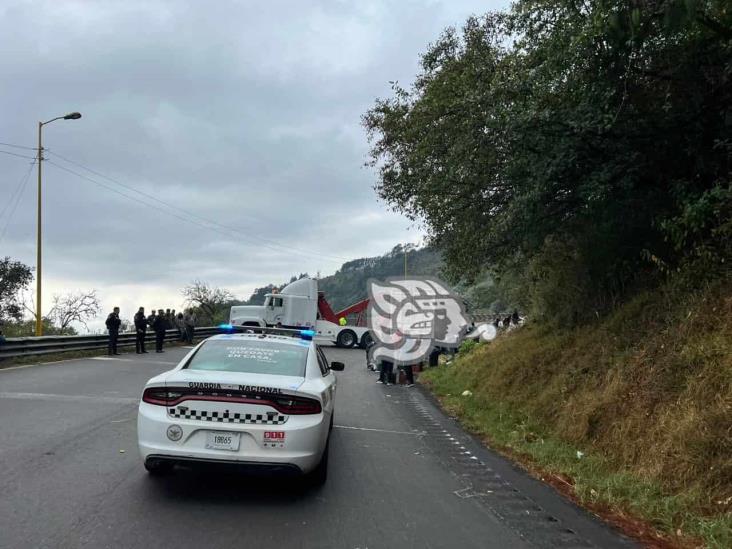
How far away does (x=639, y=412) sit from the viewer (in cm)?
716

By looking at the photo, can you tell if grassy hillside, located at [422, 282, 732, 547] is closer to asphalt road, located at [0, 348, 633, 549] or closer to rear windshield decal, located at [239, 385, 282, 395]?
asphalt road, located at [0, 348, 633, 549]

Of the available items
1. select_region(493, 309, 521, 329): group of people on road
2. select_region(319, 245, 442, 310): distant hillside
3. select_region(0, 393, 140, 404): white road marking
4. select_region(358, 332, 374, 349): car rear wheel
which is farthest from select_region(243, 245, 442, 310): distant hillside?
select_region(0, 393, 140, 404): white road marking

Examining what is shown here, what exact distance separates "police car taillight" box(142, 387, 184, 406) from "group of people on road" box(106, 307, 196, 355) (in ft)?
54.6

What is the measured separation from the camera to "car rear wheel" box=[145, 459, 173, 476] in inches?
220

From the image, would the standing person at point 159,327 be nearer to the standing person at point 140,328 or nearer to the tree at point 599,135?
the standing person at point 140,328

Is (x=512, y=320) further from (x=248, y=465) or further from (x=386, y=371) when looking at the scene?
(x=248, y=465)

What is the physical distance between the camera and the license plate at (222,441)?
17.9 ft

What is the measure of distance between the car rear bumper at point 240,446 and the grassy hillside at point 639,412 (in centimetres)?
283

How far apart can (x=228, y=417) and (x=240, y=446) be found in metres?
0.28

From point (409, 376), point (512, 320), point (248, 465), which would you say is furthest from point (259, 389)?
point (512, 320)

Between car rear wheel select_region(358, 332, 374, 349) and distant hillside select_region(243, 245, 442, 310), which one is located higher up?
distant hillside select_region(243, 245, 442, 310)

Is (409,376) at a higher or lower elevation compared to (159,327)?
lower

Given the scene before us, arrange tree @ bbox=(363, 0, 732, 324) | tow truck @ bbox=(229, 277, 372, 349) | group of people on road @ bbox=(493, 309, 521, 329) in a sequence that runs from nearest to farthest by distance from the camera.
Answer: tree @ bbox=(363, 0, 732, 324) < group of people on road @ bbox=(493, 309, 521, 329) < tow truck @ bbox=(229, 277, 372, 349)

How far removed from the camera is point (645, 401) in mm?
7242
